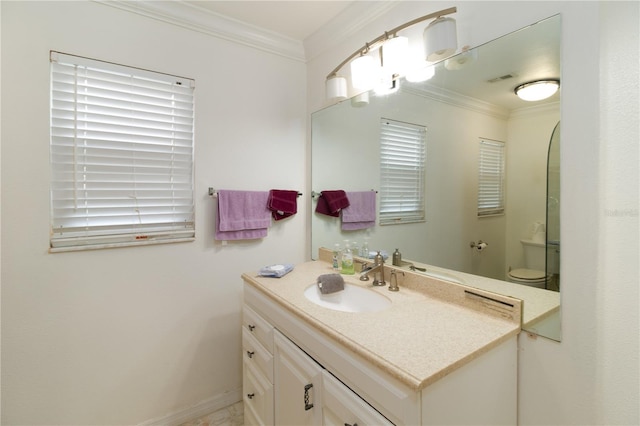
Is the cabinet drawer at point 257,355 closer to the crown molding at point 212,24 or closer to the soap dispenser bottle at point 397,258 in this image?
the soap dispenser bottle at point 397,258

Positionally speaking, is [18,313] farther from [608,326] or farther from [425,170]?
[608,326]

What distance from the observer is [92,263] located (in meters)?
1.47

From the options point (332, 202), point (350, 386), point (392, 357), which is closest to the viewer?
point (392, 357)

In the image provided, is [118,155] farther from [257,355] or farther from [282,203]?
[257,355]

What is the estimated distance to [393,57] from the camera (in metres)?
1.37

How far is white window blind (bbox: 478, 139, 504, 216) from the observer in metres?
1.12

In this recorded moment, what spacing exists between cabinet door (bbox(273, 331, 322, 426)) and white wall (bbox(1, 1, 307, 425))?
767mm

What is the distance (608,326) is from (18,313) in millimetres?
2300

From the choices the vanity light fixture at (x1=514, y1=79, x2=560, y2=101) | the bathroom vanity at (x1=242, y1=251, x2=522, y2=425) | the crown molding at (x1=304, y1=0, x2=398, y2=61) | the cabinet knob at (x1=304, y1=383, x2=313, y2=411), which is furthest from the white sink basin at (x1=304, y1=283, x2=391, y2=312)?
the crown molding at (x1=304, y1=0, x2=398, y2=61)

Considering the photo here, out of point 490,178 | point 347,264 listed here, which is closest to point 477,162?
point 490,178

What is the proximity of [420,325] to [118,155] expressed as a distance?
1.65m

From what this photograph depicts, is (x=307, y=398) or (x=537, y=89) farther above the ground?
(x=537, y=89)

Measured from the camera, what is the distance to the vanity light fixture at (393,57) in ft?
3.68

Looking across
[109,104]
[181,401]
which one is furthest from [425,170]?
[181,401]
